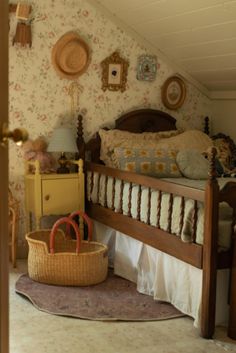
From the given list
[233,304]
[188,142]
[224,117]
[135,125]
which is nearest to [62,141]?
[135,125]

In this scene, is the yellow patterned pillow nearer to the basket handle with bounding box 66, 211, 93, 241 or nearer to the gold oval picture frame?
the gold oval picture frame

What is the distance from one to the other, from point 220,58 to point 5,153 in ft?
9.36

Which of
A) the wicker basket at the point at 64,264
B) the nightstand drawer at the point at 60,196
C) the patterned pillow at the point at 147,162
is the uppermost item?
the patterned pillow at the point at 147,162

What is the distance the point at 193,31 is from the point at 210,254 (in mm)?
1846

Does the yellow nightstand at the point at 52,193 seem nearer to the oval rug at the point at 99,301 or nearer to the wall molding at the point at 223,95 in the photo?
the oval rug at the point at 99,301

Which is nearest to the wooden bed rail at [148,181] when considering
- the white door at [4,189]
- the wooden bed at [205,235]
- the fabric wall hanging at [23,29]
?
the wooden bed at [205,235]

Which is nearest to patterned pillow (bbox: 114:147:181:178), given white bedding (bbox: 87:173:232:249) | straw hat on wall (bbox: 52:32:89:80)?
white bedding (bbox: 87:173:232:249)

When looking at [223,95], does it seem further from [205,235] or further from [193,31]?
[205,235]

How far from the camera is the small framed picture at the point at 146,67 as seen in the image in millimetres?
4152

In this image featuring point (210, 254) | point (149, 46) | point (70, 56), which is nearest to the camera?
point (210, 254)

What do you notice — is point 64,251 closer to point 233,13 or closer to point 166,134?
point 166,134

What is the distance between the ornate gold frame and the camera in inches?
158

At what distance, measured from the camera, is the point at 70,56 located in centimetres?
386

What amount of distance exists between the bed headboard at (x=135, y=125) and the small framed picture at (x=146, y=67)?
277mm
